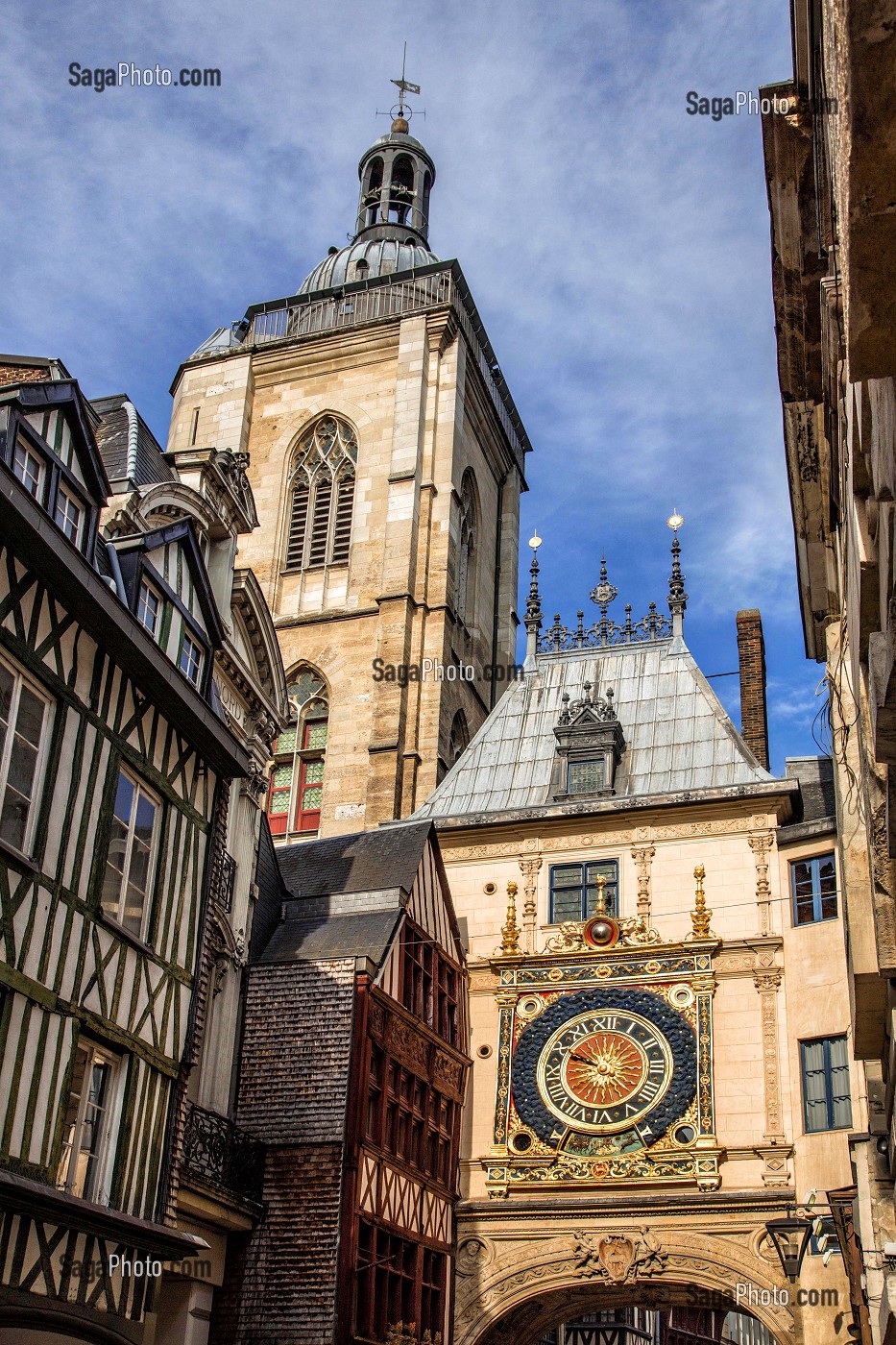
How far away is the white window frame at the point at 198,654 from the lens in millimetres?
15516

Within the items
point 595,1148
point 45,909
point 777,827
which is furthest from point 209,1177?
point 777,827

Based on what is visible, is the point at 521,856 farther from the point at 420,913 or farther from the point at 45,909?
the point at 45,909

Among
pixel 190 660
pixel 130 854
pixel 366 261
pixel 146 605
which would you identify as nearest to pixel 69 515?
pixel 146 605

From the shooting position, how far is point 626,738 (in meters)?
25.0

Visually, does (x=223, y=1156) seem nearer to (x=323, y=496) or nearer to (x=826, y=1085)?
(x=826, y=1085)

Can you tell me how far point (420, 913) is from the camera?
20406mm

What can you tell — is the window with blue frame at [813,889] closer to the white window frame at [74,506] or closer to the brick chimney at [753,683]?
the brick chimney at [753,683]

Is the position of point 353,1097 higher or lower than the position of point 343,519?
lower

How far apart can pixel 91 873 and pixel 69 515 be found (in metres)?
3.17

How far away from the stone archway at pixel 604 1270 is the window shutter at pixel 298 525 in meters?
19.6

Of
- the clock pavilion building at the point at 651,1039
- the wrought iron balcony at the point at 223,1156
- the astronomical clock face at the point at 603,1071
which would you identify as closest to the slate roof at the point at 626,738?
the clock pavilion building at the point at 651,1039

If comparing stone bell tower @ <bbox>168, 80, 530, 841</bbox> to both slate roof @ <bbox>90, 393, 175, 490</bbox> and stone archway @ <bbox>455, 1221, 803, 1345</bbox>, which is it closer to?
stone archway @ <bbox>455, 1221, 803, 1345</bbox>

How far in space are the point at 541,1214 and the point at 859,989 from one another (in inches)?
412

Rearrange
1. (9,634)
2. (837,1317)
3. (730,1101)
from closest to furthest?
(9,634), (837,1317), (730,1101)
